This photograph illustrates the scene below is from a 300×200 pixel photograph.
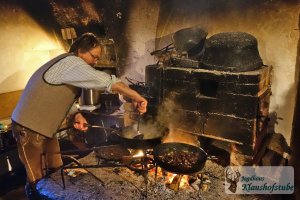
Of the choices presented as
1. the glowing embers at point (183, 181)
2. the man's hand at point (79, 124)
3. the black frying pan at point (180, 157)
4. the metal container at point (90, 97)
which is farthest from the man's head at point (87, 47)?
the metal container at point (90, 97)

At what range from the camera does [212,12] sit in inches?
228

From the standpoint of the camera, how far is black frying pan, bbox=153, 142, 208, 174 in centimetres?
365

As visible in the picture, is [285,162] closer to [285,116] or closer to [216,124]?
[285,116]

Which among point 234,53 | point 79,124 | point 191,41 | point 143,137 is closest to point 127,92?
point 143,137

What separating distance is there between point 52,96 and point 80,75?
63 centimetres

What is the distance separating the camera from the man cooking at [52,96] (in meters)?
3.76

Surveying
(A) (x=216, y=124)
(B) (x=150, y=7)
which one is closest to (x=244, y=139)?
(A) (x=216, y=124)

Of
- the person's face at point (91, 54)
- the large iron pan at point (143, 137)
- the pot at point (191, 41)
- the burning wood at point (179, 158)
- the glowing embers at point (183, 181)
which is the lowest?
the glowing embers at point (183, 181)

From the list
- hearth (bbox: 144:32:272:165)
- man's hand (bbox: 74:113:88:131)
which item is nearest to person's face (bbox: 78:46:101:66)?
man's hand (bbox: 74:113:88:131)

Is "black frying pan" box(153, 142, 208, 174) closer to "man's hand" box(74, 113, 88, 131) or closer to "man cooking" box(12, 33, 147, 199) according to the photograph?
"man cooking" box(12, 33, 147, 199)

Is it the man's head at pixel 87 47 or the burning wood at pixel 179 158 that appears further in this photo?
the man's head at pixel 87 47

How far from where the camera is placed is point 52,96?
13.1ft

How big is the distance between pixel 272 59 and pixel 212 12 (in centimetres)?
159

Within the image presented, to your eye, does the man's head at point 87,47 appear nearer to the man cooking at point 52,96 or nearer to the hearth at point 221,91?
the man cooking at point 52,96
